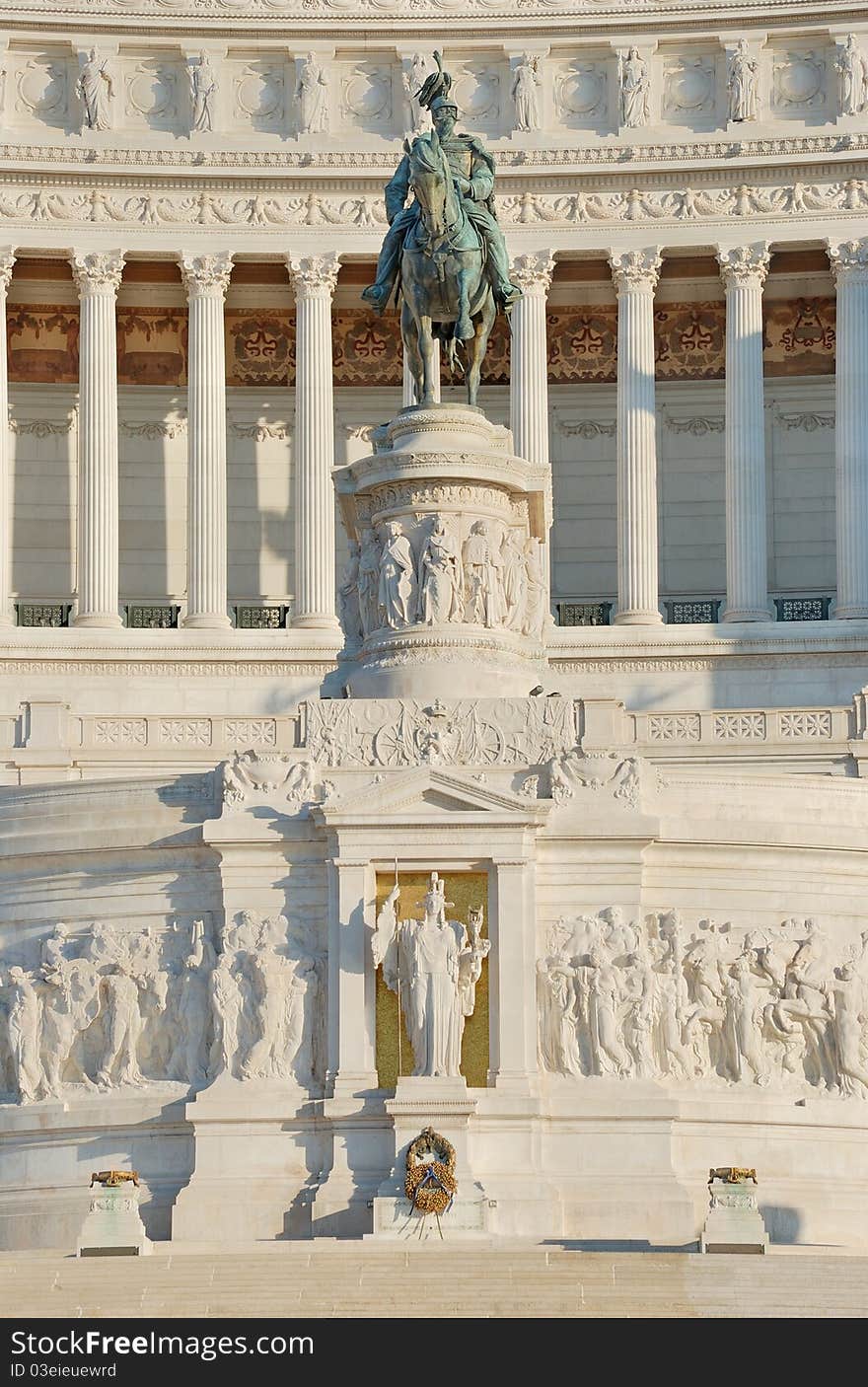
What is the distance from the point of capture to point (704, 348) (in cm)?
8694

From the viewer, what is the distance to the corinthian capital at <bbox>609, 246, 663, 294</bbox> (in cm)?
8262

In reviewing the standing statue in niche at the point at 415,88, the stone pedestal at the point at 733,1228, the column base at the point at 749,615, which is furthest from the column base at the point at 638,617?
the stone pedestal at the point at 733,1228

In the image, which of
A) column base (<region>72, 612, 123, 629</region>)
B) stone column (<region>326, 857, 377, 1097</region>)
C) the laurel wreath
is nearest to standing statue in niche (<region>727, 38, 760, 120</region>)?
column base (<region>72, 612, 123, 629</region>)

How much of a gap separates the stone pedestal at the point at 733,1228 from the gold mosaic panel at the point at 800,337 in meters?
49.9

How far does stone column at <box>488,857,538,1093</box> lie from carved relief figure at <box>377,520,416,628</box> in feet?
22.7

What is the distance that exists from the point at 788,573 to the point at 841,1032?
136 ft

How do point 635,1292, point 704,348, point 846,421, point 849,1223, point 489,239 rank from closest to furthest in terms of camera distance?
1. point 635,1292
2. point 849,1223
3. point 489,239
4. point 846,421
5. point 704,348

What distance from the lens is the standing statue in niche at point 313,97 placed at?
83375 mm

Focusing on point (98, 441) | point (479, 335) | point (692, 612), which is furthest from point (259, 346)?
point (479, 335)

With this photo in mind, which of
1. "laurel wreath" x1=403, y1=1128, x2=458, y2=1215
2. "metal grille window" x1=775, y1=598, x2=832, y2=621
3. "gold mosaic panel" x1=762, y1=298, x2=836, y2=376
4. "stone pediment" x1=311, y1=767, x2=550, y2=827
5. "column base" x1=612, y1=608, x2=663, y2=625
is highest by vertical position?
"gold mosaic panel" x1=762, y1=298, x2=836, y2=376

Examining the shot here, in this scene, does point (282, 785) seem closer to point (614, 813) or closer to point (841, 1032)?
point (614, 813)

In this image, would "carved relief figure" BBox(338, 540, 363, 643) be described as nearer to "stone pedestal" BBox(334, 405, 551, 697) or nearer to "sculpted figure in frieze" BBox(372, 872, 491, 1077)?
"stone pedestal" BBox(334, 405, 551, 697)

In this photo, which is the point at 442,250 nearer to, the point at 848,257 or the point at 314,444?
the point at 314,444

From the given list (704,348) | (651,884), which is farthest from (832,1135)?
(704,348)
